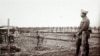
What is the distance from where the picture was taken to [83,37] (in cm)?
328

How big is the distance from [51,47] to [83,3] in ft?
3.05

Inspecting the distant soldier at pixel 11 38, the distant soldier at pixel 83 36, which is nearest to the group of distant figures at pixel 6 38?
the distant soldier at pixel 11 38

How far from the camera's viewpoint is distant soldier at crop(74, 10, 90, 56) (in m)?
3.27

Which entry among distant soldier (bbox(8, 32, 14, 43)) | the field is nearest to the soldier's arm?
the field

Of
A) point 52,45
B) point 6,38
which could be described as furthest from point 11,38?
point 52,45

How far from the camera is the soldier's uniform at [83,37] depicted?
10.7 feet

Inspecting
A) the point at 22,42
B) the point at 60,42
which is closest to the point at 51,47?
the point at 60,42

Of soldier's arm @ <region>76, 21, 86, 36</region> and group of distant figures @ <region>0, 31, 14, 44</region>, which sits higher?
soldier's arm @ <region>76, 21, 86, 36</region>

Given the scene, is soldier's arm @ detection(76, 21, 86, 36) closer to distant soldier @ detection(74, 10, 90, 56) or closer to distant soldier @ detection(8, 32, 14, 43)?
distant soldier @ detection(74, 10, 90, 56)

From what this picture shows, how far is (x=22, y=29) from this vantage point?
326cm

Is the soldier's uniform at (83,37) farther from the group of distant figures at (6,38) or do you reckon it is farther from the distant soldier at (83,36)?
the group of distant figures at (6,38)

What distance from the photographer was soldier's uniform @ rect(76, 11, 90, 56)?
3.27 meters

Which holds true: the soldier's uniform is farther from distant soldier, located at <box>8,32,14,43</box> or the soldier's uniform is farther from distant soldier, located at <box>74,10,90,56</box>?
distant soldier, located at <box>8,32,14,43</box>

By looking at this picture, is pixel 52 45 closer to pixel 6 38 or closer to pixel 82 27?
pixel 82 27
